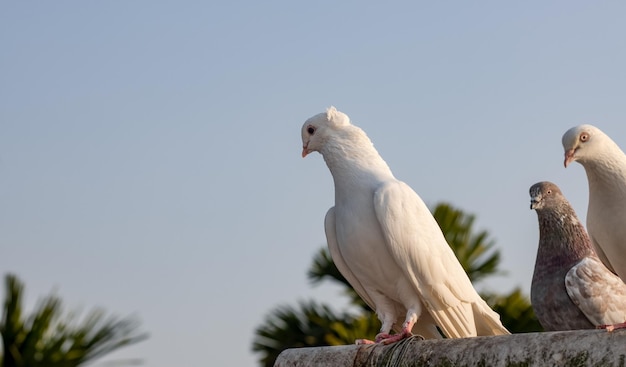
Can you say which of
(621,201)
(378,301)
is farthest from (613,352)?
(378,301)

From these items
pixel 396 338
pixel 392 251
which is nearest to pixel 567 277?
pixel 392 251

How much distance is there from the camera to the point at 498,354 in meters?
4.96

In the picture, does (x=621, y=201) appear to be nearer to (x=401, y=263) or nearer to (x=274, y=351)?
(x=401, y=263)

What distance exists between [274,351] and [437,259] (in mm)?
13546

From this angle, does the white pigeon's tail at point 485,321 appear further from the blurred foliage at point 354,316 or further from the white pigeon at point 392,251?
the blurred foliage at point 354,316

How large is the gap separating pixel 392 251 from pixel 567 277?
1.55 meters

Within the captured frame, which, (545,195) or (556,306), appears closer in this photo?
(556,306)

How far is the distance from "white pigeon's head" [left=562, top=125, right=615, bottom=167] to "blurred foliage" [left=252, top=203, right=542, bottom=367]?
12068 mm

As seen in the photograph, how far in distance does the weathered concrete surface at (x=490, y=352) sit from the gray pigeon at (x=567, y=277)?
172 cm

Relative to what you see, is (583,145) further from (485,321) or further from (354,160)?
(354,160)

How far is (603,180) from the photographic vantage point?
583 cm

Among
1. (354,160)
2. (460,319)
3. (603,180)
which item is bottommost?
(460,319)

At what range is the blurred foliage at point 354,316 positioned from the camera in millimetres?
17938

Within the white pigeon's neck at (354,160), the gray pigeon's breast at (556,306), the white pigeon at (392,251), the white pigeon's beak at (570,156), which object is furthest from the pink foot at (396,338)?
the gray pigeon's breast at (556,306)
